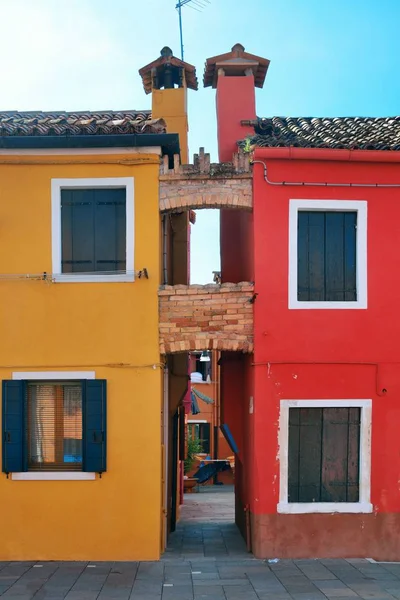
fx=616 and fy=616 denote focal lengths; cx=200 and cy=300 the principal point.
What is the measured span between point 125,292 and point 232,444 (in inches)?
140

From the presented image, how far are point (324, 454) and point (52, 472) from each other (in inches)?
166

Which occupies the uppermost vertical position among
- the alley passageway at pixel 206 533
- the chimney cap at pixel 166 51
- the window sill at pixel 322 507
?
the chimney cap at pixel 166 51

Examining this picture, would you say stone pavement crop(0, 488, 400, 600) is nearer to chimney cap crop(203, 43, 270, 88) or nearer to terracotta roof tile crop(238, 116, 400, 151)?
terracotta roof tile crop(238, 116, 400, 151)

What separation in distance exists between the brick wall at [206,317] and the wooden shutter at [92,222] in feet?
3.81

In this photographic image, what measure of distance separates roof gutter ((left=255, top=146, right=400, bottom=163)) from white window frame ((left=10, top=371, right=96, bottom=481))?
174 inches

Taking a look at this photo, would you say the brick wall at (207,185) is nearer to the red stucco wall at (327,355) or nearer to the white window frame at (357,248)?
the red stucco wall at (327,355)

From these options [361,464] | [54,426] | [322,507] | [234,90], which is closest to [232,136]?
[234,90]

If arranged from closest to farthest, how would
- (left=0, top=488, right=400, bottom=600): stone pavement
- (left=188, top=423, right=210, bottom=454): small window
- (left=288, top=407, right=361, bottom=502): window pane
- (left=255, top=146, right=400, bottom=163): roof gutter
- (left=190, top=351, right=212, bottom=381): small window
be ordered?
(left=0, top=488, right=400, bottom=600): stone pavement → (left=288, top=407, right=361, bottom=502): window pane → (left=255, top=146, right=400, bottom=163): roof gutter → (left=188, top=423, right=210, bottom=454): small window → (left=190, top=351, right=212, bottom=381): small window

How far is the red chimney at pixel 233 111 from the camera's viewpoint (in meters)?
11.7

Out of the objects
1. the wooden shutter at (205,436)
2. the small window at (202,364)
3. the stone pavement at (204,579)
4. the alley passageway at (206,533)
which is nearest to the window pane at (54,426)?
the stone pavement at (204,579)

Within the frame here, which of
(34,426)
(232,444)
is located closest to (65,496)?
(34,426)

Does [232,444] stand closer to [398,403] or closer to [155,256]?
[398,403]

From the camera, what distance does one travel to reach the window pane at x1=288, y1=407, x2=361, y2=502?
9570 mm

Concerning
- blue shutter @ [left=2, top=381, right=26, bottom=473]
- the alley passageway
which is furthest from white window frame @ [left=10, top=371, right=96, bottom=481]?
the alley passageway
